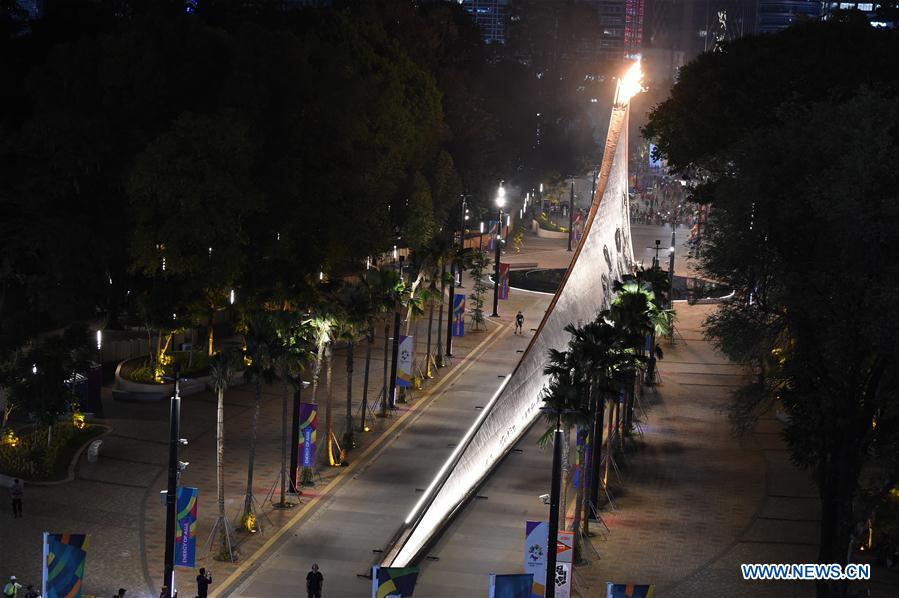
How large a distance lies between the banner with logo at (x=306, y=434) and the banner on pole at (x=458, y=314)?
86.4 ft

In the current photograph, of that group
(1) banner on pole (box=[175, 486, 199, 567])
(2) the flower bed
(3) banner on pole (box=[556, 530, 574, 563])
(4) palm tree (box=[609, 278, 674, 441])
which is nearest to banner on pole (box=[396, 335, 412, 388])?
(4) palm tree (box=[609, 278, 674, 441])

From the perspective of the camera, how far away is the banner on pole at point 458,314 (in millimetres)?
68625

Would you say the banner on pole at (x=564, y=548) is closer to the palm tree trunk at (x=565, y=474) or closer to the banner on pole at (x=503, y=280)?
the palm tree trunk at (x=565, y=474)

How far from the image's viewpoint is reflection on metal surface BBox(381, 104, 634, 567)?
3272 centimetres

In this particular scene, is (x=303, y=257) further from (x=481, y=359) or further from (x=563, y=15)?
(x=563, y=15)

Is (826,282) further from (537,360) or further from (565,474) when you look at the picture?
(565,474)

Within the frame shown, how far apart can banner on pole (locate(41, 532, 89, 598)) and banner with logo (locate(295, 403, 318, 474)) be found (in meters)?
13.0

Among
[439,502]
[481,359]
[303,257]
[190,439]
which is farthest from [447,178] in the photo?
[439,502]

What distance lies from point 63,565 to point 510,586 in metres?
9.48

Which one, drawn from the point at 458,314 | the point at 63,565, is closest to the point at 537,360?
the point at 63,565

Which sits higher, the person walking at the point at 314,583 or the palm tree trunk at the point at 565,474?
the palm tree trunk at the point at 565,474

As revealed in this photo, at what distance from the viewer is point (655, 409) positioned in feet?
193

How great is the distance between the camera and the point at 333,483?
1725 inches

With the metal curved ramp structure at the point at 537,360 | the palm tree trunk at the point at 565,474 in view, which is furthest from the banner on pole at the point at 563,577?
the metal curved ramp structure at the point at 537,360
